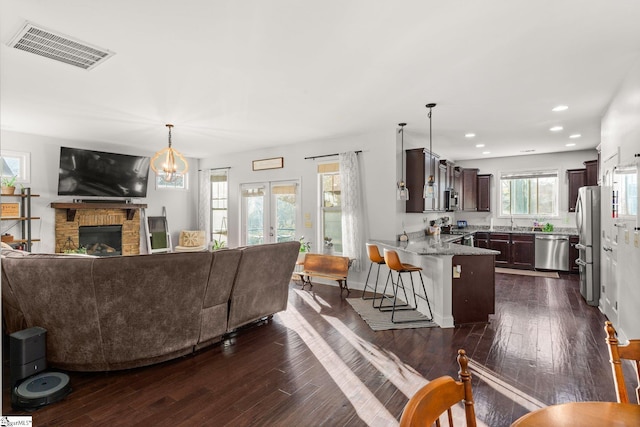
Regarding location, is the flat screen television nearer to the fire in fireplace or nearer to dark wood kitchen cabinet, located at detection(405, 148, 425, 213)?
the fire in fireplace

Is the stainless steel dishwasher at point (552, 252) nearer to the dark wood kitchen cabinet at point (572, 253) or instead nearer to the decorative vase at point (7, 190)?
the dark wood kitchen cabinet at point (572, 253)

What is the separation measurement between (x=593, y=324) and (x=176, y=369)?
465cm

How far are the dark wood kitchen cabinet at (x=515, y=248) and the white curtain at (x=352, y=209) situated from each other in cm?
383

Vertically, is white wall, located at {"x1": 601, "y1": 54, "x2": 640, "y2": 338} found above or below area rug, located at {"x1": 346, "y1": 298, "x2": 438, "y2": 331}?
above

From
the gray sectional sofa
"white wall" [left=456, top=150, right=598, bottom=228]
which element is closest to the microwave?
"white wall" [left=456, top=150, right=598, bottom=228]

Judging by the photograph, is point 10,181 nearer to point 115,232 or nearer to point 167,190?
point 115,232

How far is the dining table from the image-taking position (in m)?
1.08

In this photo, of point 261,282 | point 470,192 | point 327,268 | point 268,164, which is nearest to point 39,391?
point 261,282

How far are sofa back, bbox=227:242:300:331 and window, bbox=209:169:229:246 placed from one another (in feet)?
13.9

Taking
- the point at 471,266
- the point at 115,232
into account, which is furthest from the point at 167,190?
the point at 471,266

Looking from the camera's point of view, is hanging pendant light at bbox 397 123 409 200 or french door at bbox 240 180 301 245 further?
french door at bbox 240 180 301 245

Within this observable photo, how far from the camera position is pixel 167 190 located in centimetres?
809

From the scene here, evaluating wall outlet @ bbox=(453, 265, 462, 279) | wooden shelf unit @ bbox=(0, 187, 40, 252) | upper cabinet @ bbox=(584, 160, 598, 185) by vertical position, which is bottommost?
wall outlet @ bbox=(453, 265, 462, 279)

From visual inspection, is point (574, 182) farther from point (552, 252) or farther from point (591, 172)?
point (552, 252)
